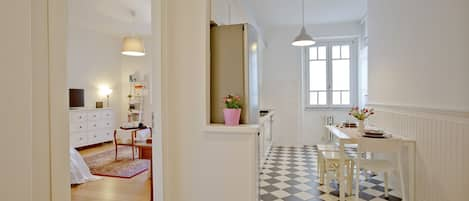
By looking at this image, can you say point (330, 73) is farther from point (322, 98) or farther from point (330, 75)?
point (322, 98)

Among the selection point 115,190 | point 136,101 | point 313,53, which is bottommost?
point 115,190

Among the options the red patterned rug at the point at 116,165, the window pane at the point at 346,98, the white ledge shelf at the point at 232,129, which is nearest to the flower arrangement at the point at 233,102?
the white ledge shelf at the point at 232,129

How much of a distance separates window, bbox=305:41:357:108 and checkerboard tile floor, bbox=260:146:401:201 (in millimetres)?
1950

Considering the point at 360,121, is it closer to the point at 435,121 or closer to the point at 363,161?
the point at 363,161

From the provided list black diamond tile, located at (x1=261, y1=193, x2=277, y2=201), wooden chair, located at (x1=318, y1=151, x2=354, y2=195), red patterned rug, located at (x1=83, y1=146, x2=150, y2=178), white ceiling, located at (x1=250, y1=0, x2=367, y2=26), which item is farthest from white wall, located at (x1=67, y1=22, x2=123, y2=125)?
wooden chair, located at (x1=318, y1=151, x2=354, y2=195)

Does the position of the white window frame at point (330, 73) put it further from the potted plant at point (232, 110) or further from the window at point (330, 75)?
the potted plant at point (232, 110)

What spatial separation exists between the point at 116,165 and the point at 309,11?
15.1 ft

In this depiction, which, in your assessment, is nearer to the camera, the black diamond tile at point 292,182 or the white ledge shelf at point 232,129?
the white ledge shelf at point 232,129

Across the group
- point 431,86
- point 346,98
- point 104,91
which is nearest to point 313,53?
point 346,98

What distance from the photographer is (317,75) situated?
237 inches

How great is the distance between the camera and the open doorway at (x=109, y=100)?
137 inches

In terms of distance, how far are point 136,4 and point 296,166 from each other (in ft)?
13.2

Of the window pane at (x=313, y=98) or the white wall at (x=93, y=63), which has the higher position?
the white wall at (x=93, y=63)

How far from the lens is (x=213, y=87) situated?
6.93 feet
